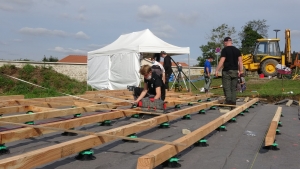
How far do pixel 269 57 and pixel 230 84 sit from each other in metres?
14.6

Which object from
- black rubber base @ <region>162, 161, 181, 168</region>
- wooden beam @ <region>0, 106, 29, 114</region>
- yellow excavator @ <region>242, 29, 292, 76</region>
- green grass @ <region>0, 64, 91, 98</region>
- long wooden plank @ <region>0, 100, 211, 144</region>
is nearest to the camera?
black rubber base @ <region>162, 161, 181, 168</region>

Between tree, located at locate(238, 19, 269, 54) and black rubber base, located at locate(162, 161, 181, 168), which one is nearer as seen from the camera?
black rubber base, located at locate(162, 161, 181, 168)

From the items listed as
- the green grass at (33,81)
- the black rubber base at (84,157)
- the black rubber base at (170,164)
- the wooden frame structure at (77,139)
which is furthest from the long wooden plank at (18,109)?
the green grass at (33,81)

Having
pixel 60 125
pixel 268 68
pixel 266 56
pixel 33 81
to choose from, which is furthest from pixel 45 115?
pixel 268 68

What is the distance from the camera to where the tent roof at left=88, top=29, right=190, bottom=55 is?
13.3 metres

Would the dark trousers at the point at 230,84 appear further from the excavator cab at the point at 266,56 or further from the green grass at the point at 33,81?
the excavator cab at the point at 266,56

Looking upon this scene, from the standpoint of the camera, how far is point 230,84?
6.95 meters

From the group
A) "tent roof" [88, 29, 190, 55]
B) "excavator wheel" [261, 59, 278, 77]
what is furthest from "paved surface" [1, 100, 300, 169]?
"excavator wheel" [261, 59, 278, 77]

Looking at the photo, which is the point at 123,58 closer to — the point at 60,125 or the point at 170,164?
the point at 60,125

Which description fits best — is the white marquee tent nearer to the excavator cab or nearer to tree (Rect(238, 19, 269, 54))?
the excavator cab

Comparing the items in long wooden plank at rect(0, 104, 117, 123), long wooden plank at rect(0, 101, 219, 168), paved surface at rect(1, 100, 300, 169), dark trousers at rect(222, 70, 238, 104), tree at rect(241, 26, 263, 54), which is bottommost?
paved surface at rect(1, 100, 300, 169)

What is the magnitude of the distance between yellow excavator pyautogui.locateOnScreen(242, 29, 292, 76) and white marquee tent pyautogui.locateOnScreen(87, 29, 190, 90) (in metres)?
8.45

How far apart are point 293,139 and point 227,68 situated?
311 centimetres

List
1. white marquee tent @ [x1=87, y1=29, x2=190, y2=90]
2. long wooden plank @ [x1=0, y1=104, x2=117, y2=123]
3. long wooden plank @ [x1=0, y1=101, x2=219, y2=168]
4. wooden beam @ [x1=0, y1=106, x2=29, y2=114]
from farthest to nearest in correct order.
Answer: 1. white marquee tent @ [x1=87, y1=29, x2=190, y2=90]
2. wooden beam @ [x1=0, y1=106, x2=29, y2=114]
3. long wooden plank @ [x1=0, y1=104, x2=117, y2=123]
4. long wooden plank @ [x1=0, y1=101, x2=219, y2=168]
